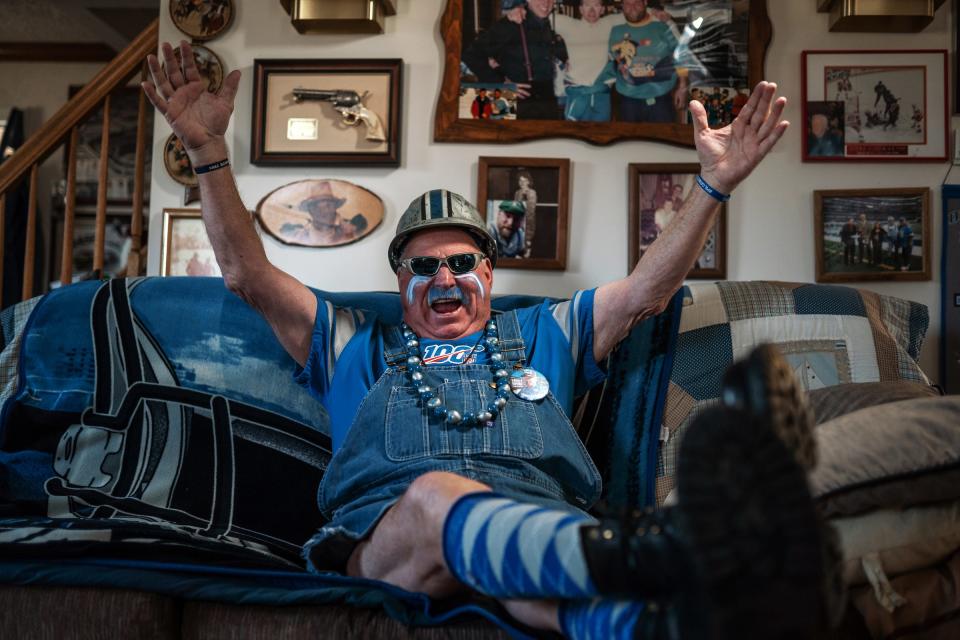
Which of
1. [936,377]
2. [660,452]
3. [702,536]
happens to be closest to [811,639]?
[702,536]

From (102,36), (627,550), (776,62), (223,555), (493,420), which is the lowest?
(223,555)

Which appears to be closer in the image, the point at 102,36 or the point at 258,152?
the point at 258,152

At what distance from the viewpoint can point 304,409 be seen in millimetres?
2012

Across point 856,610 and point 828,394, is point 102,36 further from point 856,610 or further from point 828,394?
point 856,610

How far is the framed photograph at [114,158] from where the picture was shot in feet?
17.0

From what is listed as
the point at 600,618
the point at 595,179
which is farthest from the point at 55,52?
the point at 600,618

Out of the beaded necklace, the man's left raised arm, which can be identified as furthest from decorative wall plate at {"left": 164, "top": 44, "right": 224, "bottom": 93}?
the man's left raised arm

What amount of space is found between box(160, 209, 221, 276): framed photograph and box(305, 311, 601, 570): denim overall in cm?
112

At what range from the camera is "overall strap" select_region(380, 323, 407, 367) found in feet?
5.89

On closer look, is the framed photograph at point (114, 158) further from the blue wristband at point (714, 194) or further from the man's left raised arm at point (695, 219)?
the blue wristband at point (714, 194)

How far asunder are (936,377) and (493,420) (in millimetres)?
1564

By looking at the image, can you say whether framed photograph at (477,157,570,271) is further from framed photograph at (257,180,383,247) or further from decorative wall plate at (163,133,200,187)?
decorative wall plate at (163,133,200,187)

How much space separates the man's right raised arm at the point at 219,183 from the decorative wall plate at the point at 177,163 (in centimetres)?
87

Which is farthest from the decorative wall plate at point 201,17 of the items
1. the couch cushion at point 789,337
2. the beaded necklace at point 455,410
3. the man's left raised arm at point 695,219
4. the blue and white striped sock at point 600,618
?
the blue and white striped sock at point 600,618
